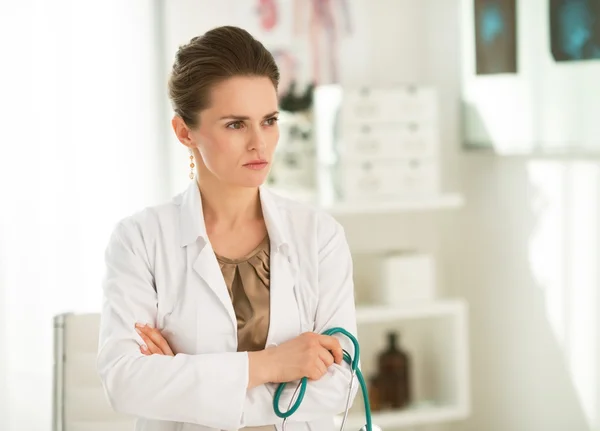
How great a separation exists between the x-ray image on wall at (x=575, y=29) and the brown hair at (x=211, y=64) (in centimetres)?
135

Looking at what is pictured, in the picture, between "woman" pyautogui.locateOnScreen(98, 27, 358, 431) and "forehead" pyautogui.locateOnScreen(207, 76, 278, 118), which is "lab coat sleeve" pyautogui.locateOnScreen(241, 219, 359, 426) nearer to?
"woman" pyautogui.locateOnScreen(98, 27, 358, 431)

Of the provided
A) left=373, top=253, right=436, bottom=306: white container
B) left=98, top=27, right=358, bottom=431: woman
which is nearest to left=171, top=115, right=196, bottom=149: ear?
left=98, top=27, right=358, bottom=431: woman

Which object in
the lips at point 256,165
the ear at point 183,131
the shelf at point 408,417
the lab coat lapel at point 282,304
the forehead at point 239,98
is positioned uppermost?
the forehead at point 239,98

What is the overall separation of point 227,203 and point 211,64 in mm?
271

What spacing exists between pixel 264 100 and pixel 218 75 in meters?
0.09

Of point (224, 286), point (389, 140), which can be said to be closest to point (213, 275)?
point (224, 286)

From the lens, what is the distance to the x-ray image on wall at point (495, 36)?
303cm

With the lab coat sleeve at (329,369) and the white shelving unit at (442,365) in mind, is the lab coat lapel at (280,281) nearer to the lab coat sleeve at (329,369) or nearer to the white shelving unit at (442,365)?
the lab coat sleeve at (329,369)

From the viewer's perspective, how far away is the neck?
1676 millimetres

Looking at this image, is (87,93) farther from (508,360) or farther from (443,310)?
(508,360)

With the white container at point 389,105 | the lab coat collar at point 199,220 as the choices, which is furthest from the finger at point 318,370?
the white container at point 389,105

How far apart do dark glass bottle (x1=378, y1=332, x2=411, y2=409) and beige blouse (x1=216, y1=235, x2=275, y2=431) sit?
153 cm

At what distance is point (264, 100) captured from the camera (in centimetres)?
158

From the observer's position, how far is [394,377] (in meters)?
3.11
